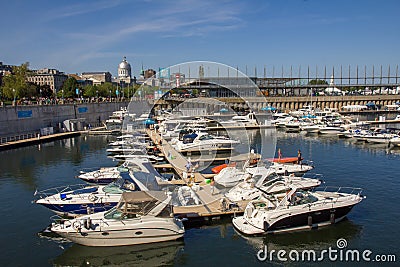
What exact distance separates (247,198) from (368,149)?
29.2 m

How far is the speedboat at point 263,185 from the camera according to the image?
65.6 feet

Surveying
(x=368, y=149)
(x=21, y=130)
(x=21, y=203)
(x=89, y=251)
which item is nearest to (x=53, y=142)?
(x=21, y=130)

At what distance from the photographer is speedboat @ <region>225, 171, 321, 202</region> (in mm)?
20000

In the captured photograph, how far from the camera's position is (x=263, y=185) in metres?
21.2

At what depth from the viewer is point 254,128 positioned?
229ft

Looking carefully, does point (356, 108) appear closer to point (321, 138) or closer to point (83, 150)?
point (321, 138)

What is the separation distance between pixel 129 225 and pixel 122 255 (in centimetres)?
142

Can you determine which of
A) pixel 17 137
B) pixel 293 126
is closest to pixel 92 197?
pixel 17 137

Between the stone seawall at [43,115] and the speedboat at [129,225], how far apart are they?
4021cm

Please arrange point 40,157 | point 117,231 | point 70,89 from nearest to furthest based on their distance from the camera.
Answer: point 117,231
point 40,157
point 70,89

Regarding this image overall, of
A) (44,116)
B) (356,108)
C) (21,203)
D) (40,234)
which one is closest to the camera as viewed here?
(40,234)

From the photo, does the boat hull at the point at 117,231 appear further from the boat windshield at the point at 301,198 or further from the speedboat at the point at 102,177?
the speedboat at the point at 102,177

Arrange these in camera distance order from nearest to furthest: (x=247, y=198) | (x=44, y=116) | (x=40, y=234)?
(x=40, y=234) < (x=247, y=198) < (x=44, y=116)

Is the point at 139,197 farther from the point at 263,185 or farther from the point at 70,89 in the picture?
the point at 70,89
